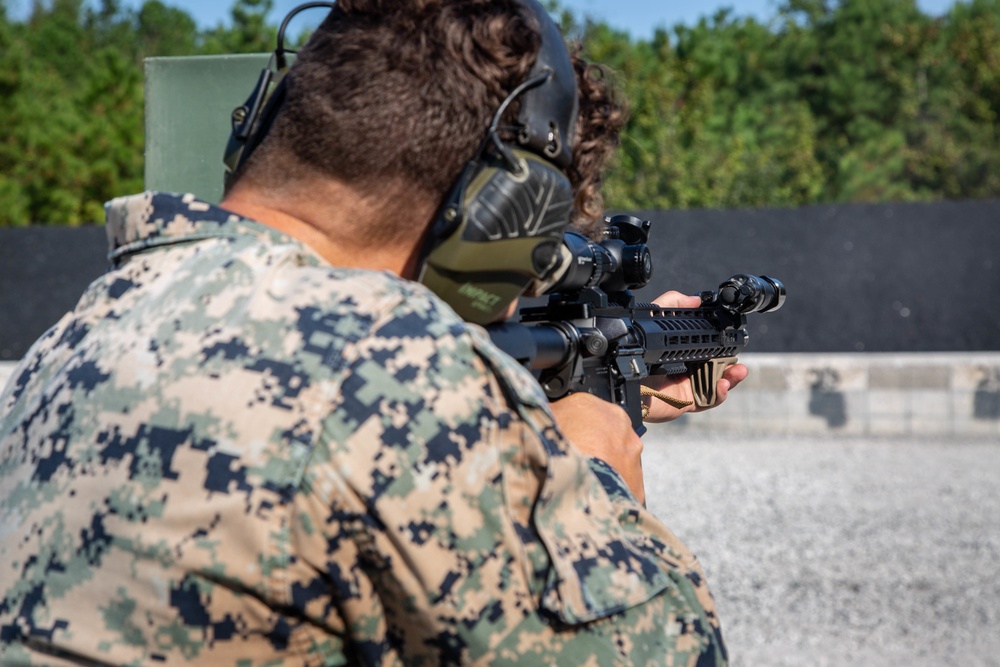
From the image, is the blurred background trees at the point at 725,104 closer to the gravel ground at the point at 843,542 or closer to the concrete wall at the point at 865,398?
the concrete wall at the point at 865,398

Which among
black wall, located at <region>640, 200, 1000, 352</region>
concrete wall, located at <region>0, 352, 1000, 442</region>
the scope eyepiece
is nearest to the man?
the scope eyepiece

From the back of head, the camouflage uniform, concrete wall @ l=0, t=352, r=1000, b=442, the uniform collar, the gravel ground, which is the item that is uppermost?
the back of head

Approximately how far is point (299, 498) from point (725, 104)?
1178 inches

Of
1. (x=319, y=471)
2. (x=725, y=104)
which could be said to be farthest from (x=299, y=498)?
(x=725, y=104)

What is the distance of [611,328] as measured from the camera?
2.20 m

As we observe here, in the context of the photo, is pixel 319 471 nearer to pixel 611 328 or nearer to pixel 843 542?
pixel 611 328

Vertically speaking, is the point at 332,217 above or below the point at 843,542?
above

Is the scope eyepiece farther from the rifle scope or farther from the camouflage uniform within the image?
the camouflage uniform

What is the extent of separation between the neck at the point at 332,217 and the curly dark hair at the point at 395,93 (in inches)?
0.6

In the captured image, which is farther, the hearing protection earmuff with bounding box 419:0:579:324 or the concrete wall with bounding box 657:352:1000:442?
the concrete wall with bounding box 657:352:1000:442

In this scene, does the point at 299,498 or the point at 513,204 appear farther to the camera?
the point at 513,204

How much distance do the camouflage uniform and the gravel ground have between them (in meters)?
3.29

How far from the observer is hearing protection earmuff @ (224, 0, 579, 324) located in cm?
133

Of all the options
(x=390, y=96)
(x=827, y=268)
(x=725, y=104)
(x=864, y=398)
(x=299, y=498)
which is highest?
(x=725, y=104)
